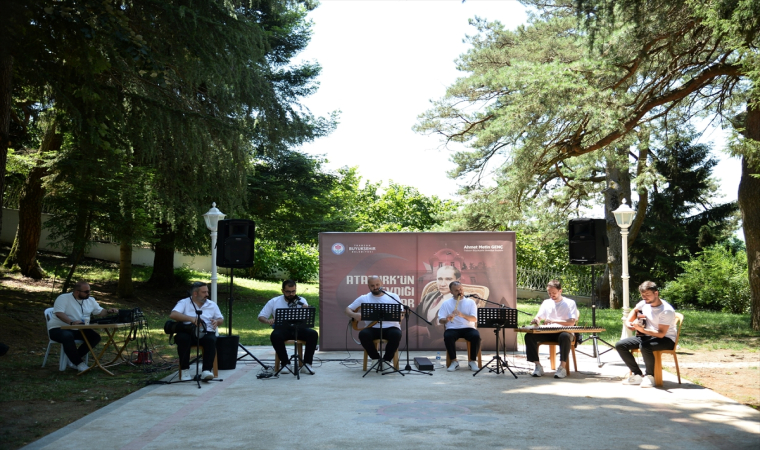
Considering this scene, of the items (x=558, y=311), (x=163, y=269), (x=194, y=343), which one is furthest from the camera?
(x=163, y=269)

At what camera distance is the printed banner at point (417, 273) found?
1102cm

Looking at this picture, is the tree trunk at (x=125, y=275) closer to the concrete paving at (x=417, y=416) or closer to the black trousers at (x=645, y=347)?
the concrete paving at (x=417, y=416)

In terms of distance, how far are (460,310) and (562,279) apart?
60.5 ft

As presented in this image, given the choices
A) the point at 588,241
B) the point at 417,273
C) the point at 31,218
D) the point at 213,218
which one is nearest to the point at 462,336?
the point at 417,273

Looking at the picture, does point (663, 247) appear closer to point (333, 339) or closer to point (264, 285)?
point (264, 285)

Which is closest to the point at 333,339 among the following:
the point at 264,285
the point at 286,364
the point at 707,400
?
the point at 286,364

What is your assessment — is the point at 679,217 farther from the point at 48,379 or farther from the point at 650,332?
the point at 48,379

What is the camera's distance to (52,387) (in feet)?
24.2

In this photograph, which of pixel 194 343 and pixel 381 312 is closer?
pixel 194 343

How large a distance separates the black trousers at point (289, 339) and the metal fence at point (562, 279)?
62.7 ft

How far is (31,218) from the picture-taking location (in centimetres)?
1809

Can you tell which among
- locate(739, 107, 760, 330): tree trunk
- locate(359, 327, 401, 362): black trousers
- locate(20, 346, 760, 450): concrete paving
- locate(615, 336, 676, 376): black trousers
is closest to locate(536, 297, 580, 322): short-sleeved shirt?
locate(20, 346, 760, 450): concrete paving

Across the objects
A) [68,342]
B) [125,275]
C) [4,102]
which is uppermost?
[4,102]

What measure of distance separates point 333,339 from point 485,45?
38.0 ft
